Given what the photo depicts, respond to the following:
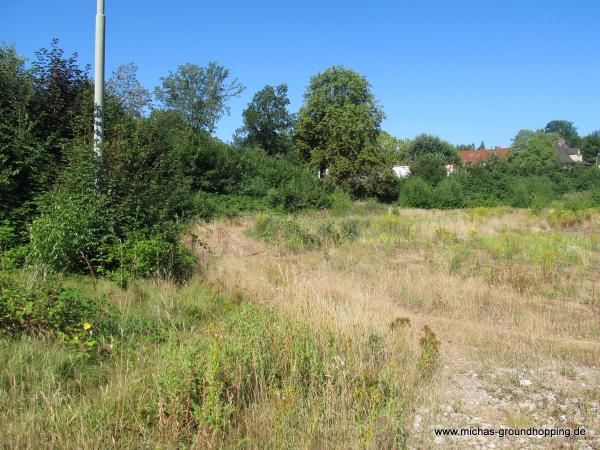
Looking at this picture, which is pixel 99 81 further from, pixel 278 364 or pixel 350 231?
pixel 350 231

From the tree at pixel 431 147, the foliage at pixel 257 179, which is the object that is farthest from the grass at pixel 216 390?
the tree at pixel 431 147

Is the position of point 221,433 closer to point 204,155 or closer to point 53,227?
point 53,227

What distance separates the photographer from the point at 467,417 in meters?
3.83

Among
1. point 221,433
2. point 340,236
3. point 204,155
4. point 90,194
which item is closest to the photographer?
point 221,433

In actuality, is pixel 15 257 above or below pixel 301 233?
below

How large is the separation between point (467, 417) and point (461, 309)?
405 cm

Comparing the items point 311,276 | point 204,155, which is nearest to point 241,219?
point 204,155

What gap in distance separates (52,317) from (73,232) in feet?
8.98

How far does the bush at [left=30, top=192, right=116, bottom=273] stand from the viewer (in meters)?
6.62

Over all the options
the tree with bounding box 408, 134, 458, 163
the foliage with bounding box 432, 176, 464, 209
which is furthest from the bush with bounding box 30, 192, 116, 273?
the tree with bounding box 408, 134, 458, 163

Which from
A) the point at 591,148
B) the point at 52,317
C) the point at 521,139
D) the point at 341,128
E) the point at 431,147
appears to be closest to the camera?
the point at 52,317

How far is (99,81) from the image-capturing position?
775 cm

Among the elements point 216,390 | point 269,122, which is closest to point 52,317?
point 216,390

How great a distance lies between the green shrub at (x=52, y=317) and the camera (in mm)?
4277
